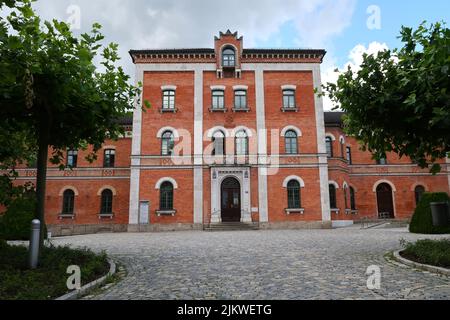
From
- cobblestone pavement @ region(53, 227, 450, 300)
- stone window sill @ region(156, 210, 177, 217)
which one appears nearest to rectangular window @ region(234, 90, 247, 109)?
stone window sill @ region(156, 210, 177, 217)

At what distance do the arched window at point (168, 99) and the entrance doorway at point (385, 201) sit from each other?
728 inches

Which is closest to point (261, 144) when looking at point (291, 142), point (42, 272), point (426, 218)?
point (291, 142)

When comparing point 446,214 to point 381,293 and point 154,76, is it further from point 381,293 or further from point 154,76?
point 154,76

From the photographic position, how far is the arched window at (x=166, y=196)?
73.7 ft

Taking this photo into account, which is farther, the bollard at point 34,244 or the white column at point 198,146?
the white column at point 198,146

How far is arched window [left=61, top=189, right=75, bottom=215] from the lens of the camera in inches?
975

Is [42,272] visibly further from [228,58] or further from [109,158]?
[228,58]

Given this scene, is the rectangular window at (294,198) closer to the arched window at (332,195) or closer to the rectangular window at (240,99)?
the arched window at (332,195)

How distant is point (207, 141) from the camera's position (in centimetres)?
2303

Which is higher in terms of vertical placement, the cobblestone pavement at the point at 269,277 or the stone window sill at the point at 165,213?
the stone window sill at the point at 165,213

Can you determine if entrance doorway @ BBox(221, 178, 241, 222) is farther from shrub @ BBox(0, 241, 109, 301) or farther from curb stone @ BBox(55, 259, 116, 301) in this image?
curb stone @ BBox(55, 259, 116, 301)

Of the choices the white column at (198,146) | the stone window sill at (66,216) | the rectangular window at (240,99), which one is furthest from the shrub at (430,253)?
the stone window sill at (66,216)

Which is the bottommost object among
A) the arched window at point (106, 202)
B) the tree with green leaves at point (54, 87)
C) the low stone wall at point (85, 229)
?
the low stone wall at point (85, 229)

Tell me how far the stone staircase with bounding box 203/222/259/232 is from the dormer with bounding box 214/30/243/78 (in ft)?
34.8
